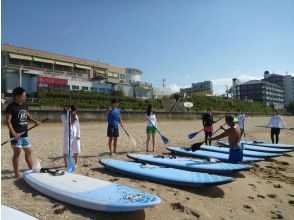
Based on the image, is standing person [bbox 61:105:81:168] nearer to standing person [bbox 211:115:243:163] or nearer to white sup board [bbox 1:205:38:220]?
white sup board [bbox 1:205:38:220]

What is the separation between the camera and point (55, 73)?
1613 inches

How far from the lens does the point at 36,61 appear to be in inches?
1794

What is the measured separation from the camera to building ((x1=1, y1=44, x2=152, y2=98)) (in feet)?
117

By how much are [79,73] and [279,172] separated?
4650 cm

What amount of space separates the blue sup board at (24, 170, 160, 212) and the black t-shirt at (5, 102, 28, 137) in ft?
2.63

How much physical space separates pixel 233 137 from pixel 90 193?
3790 millimetres

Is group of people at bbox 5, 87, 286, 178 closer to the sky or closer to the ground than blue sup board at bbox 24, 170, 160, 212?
closer to the sky

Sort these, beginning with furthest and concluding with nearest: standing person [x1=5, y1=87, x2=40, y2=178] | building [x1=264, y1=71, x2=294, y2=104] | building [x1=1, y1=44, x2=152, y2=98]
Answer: building [x1=264, y1=71, x2=294, y2=104] < building [x1=1, y1=44, x2=152, y2=98] < standing person [x1=5, y1=87, x2=40, y2=178]

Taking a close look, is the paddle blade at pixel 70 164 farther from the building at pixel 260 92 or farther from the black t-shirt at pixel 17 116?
the building at pixel 260 92

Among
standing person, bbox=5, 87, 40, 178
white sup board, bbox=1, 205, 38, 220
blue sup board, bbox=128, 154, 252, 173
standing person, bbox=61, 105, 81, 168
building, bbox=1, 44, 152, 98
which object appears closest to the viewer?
white sup board, bbox=1, 205, 38, 220

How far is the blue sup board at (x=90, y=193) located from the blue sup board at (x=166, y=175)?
1.17 meters

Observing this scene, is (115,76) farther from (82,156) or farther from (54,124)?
(82,156)

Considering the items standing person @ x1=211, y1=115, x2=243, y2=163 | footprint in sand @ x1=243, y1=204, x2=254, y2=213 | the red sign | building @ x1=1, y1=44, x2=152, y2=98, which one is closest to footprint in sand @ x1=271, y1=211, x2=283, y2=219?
footprint in sand @ x1=243, y1=204, x2=254, y2=213

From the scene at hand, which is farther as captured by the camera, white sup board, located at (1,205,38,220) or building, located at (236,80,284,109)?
building, located at (236,80,284,109)
